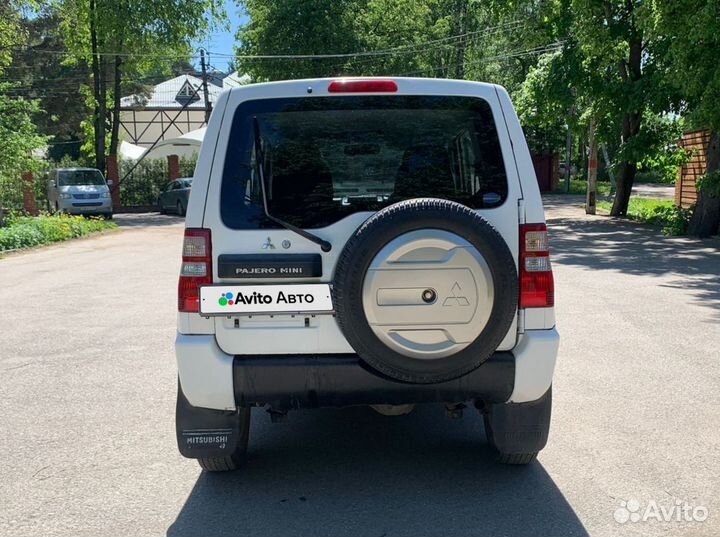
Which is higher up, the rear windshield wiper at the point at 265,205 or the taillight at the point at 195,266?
the rear windshield wiper at the point at 265,205

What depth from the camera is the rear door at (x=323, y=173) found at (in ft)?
11.2

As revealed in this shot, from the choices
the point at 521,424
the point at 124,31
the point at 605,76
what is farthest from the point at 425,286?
the point at 124,31

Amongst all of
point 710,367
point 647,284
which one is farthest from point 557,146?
point 710,367

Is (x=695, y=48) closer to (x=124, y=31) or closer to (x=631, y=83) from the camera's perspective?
(x=631, y=83)

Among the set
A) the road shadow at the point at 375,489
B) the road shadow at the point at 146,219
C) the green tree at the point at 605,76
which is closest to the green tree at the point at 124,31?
the road shadow at the point at 146,219

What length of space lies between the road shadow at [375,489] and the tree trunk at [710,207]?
13.6m

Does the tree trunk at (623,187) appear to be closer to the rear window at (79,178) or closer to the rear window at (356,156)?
the rear window at (79,178)

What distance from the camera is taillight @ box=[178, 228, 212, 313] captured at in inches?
134

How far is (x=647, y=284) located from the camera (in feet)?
34.6

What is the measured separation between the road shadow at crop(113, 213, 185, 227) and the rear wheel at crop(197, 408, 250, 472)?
2123 cm

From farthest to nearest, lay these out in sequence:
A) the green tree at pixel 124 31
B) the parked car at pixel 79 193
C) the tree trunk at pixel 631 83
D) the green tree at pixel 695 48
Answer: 1. the green tree at pixel 124 31
2. the parked car at pixel 79 193
3. the tree trunk at pixel 631 83
4. the green tree at pixel 695 48

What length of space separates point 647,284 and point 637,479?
23.7 ft

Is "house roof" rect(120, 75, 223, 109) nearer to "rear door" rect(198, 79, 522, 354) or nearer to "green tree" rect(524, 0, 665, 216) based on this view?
"green tree" rect(524, 0, 665, 216)

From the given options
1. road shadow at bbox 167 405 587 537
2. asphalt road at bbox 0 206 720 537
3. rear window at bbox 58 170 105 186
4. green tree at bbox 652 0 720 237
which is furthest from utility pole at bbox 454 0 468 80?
road shadow at bbox 167 405 587 537
